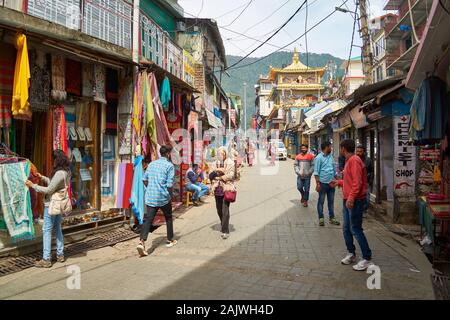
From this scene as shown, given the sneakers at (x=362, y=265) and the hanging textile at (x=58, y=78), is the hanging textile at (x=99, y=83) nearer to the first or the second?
the hanging textile at (x=58, y=78)

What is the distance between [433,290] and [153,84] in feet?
21.2

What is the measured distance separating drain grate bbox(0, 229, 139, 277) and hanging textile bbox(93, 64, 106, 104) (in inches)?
110

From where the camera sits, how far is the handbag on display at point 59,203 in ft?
17.0

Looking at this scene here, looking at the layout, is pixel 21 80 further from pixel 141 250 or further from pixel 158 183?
pixel 141 250

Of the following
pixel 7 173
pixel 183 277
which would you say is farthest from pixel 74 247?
pixel 183 277

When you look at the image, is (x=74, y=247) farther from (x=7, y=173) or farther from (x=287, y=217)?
(x=287, y=217)

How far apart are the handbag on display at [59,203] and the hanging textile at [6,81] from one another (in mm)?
1414

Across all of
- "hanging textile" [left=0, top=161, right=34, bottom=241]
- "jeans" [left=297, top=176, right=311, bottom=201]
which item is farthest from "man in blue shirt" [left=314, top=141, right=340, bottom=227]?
"hanging textile" [left=0, top=161, right=34, bottom=241]

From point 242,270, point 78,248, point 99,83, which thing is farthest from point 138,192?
point 242,270

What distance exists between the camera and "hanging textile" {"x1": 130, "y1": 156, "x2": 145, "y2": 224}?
725 centimetres

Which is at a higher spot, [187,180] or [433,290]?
[187,180]

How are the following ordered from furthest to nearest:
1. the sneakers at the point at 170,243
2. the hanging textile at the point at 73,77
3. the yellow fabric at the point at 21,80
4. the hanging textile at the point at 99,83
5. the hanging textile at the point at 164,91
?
the hanging textile at the point at 164,91 → the hanging textile at the point at 99,83 → the hanging textile at the point at 73,77 → the sneakers at the point at 170,243 → the yellow fabric at the point at 21,80

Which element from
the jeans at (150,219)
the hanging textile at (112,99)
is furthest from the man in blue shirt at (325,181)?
the hanging textile at (112,99)

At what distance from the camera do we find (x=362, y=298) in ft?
12.7
